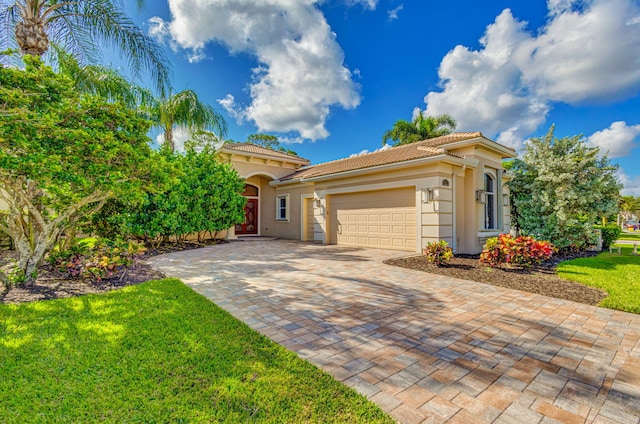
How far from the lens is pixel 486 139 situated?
33.1 feet

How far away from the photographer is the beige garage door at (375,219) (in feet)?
33.4

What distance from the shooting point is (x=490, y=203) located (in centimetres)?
1120

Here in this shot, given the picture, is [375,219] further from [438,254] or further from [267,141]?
[267,141]

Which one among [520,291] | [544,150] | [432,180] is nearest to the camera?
[520,291]

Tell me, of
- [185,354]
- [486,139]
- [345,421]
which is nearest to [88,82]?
[185,354]

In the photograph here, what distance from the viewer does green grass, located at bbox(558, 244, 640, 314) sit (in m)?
4.55

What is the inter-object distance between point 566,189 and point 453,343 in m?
10.8

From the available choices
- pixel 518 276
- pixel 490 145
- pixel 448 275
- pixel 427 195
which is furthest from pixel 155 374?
pixel 490 145

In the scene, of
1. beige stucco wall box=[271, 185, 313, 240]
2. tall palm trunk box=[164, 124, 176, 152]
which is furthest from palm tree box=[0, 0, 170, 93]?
beige stucco wall box=[271, 185, 313, 240]

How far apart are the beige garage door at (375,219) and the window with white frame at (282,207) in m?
3.78

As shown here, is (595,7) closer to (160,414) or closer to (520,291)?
Result: (520,291)

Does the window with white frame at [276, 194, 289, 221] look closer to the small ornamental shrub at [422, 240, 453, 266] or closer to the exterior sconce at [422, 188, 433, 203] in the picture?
the exterior sconce at [422, 188, 433, 203]

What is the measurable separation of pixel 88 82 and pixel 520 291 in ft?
49.8

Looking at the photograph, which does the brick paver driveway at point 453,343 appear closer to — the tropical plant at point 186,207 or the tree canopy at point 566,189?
the tropical plant at point 186,207
